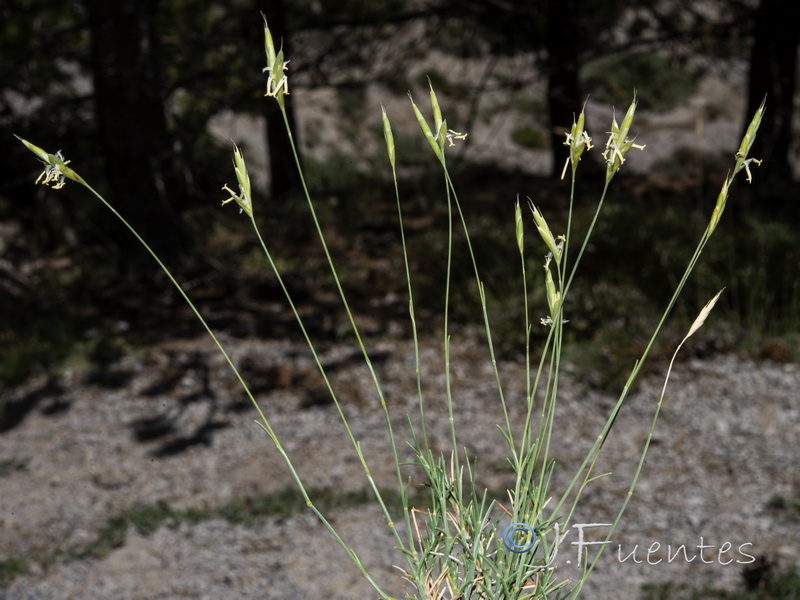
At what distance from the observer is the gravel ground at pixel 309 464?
165 inches

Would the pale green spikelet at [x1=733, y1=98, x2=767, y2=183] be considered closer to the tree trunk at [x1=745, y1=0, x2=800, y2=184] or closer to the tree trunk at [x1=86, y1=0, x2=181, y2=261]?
the tree trunk at [x1=86, y1=0, x2=181, y2=261]

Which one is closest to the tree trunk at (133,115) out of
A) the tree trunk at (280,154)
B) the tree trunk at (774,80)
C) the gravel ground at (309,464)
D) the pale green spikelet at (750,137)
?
the gravel ground at (309,464)

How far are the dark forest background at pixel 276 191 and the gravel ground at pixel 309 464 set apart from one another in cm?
45

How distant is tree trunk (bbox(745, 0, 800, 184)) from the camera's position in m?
7.66

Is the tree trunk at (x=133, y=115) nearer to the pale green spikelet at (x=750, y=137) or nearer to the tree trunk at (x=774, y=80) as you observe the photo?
the tree trunk at (x=774, y=80)

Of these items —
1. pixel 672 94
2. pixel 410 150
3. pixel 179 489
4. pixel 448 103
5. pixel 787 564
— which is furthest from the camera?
pixel 672 94

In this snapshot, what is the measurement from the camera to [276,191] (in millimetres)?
10141

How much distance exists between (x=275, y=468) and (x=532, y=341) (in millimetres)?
2246

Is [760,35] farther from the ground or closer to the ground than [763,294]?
farther from the ground

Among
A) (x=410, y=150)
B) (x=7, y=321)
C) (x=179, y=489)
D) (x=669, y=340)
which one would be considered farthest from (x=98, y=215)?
(x=669, y=340)

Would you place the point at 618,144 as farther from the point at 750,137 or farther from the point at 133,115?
the point at 133,115

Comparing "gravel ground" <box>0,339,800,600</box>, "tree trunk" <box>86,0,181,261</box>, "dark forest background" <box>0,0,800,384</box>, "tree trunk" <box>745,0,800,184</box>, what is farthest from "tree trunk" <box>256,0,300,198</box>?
"tree trunk" <box>745,0,800,184</box>

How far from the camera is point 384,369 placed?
653 cm

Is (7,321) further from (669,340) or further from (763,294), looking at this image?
(763,294)
